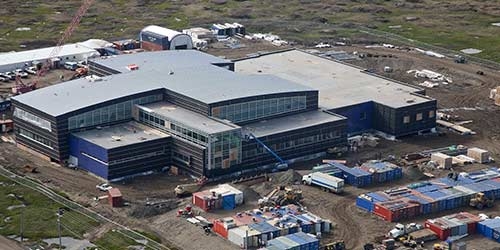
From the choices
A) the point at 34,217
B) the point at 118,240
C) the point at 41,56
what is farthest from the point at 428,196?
the point at 41,56

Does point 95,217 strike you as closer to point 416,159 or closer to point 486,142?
point 416,159

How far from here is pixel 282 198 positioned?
9800cm

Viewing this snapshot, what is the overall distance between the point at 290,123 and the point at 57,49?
52.9 metres

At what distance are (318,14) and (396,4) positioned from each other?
18739mm

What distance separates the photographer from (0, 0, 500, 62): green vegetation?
170 meters

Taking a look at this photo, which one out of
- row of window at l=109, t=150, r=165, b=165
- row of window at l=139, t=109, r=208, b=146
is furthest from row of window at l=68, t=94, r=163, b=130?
row of window at l=109, t=150, r=165, b=165

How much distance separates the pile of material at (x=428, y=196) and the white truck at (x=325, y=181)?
10.5 ft

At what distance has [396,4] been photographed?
199 meters

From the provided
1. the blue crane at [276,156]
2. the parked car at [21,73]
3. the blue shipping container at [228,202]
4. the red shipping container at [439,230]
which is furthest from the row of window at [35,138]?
the red shipping container at [439,230]

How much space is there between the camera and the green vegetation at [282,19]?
558 feet

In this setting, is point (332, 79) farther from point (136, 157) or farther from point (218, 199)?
point (218, 199)

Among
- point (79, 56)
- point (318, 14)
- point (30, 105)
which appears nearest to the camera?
point (30, 105)

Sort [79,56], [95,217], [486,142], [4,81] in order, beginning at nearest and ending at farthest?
[95,217] < [486,142] < [4,81] < [79,56]

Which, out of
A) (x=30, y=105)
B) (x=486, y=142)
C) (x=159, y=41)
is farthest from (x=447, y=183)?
(x=159, y=41)
